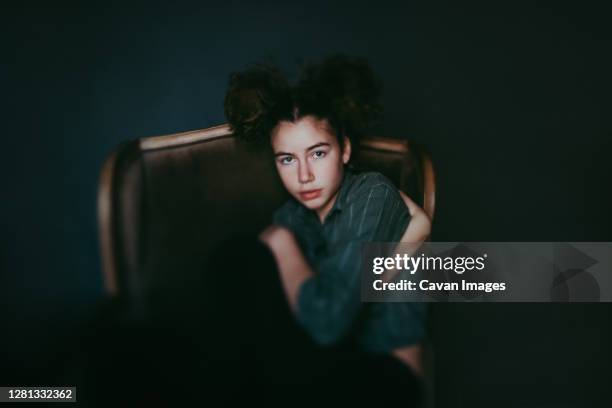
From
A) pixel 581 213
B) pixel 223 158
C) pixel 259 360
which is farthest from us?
pixel 581 213

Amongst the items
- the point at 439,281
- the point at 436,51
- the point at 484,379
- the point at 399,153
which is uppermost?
the point at 436,51

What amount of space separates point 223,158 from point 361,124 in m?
0.36

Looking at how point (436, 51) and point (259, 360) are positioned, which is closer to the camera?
point (259, 360)

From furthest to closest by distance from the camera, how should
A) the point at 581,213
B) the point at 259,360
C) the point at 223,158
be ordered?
the point at 581,213
the point at 223,158
the point at 259,360

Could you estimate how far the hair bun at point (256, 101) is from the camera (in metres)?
1.02

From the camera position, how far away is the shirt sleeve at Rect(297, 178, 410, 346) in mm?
897

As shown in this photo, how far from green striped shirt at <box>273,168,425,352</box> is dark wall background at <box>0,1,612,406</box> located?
21 cm

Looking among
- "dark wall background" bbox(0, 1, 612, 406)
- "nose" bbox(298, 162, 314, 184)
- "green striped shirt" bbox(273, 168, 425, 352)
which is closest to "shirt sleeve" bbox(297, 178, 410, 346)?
"green striped shirt" bbox(273, 168, 425, 352)

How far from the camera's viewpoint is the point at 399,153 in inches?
42.6

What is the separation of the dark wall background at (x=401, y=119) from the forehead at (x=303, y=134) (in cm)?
19

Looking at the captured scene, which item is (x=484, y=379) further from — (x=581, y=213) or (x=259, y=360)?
(x=259, y=360)

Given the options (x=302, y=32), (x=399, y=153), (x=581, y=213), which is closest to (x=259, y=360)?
(x=399, y=153)

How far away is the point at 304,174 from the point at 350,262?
0.81 feet

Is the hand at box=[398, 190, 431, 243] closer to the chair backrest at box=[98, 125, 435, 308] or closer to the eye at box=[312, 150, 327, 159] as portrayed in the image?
the chair backrest at box=[98, 125, 435, 308]
